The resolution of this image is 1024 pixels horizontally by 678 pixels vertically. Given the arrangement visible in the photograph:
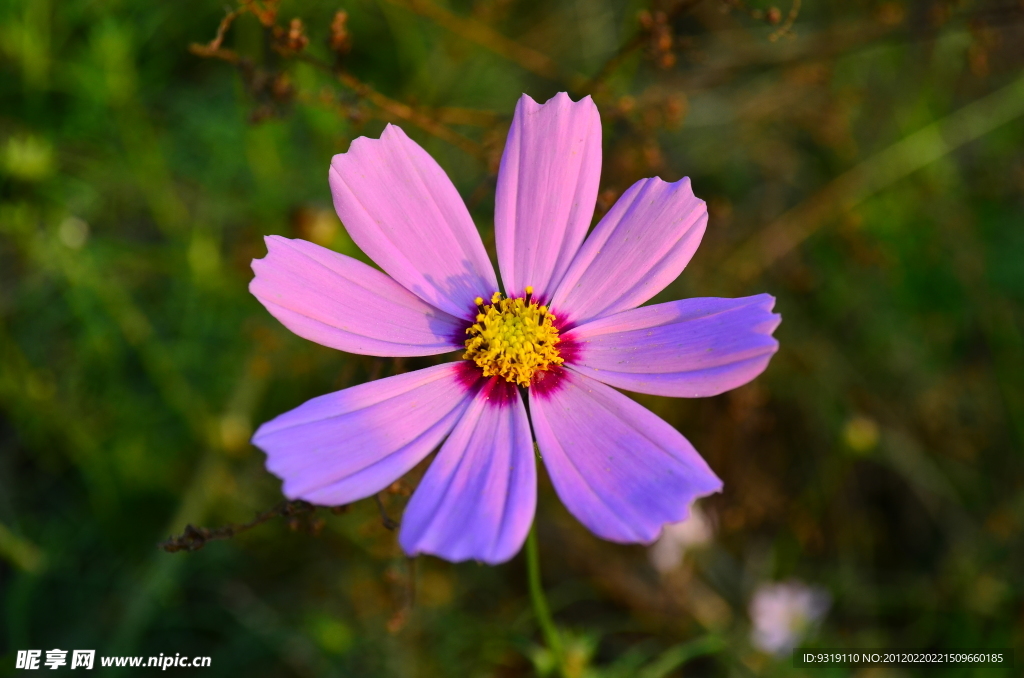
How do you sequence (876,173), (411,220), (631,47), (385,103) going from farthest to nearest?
(876,173)
(631,47)
(385,103)
(411,220)

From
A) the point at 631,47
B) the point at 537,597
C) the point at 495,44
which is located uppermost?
the point at 495,44

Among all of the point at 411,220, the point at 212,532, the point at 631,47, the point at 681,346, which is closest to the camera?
the point at 212,532

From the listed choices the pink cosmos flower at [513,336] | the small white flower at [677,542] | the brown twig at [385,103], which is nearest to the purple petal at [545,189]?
the pink cosmos flower at [513,336]

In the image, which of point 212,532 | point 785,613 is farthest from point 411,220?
point 785,613

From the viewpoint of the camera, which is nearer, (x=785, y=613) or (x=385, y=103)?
(x=385, y=103)

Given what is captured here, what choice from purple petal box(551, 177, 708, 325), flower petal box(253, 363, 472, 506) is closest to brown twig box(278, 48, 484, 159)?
purple petal box(551, 177, 708, 325)

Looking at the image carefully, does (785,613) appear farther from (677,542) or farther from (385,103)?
(385,103)

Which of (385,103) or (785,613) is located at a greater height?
(385,103)
